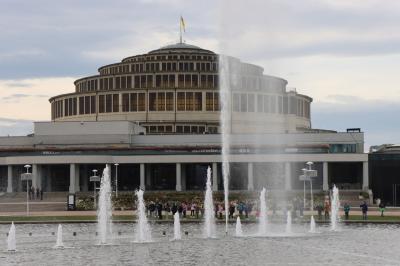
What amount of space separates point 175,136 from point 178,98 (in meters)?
10.7

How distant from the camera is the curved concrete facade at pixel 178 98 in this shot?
130125mm

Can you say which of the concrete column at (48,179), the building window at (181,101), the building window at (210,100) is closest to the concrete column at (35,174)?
the concrete column at (48,179)

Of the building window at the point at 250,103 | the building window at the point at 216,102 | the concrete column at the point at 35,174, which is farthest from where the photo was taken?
the building window at the point at 250,103

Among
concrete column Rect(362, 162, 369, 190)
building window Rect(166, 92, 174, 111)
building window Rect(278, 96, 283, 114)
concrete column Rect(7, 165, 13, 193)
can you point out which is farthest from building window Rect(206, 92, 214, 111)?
concrete column Rect(7, 165, 13, 193)

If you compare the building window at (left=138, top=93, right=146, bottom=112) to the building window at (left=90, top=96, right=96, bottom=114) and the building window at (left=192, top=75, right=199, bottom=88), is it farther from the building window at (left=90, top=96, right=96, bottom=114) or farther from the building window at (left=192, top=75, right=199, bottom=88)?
the building window at (left=192, top=75, right=199, bottom=88)

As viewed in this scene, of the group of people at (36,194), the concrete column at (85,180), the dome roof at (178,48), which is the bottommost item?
the group of people at (36,194)

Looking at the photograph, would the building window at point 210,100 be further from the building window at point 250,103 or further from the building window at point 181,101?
the building window at point 250,103

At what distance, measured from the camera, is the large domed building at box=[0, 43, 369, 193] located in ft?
369

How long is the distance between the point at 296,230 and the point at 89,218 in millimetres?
19065

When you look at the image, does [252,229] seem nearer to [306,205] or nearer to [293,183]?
[306,205]

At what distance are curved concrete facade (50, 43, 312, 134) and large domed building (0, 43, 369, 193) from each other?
0.15 m

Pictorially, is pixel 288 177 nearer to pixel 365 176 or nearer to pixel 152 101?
pixel 365 176

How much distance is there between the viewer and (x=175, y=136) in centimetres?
12131

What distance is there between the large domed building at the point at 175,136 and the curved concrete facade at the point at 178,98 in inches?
6.0
